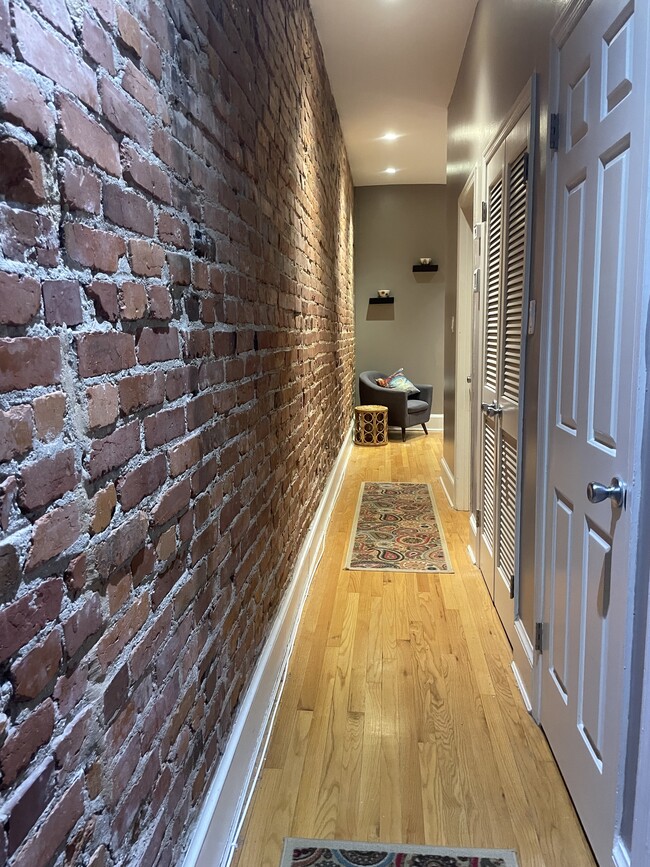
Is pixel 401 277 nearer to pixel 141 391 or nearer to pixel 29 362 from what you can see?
pixel 141 391

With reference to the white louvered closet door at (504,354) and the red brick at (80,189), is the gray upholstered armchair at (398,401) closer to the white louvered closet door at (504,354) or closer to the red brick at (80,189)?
the white louvered closet door at (504,354)

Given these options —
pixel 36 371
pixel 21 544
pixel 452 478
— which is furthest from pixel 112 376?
pixel 452 478

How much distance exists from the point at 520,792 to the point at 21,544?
5.13 ft

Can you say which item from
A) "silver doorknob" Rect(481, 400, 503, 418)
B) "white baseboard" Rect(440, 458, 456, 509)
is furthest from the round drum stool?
"silver doorknob" Rect(481, 400, 503, 418)

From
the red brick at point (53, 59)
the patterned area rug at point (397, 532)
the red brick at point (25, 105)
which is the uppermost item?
the red brick at point (53, 59)

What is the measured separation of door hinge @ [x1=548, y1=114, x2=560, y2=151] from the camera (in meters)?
1.61

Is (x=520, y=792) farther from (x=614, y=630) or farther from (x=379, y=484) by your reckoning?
(x=379, y=484)

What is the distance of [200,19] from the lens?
1267 mm

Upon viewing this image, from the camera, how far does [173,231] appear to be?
43.6 inches

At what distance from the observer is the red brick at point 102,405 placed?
797mm

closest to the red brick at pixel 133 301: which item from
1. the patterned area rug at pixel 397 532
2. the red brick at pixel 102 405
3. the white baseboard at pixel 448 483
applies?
the red brick at pixel 102 405

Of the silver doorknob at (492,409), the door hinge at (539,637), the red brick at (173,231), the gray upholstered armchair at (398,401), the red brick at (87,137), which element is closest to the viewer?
the red brick at (87,137)

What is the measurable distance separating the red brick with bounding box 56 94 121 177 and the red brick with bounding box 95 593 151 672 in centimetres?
67

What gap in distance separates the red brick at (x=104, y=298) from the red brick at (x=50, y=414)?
159 millimetres
